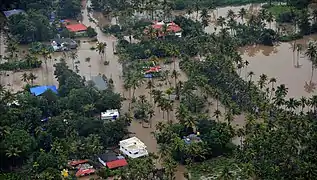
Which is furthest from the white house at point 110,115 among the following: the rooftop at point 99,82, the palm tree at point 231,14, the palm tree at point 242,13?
the palm tree at point 242,13

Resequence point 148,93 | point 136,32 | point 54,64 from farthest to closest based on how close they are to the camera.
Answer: point 136,32 < point 54,64 < point 148,93

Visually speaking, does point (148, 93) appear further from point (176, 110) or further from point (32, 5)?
point (32, 5)

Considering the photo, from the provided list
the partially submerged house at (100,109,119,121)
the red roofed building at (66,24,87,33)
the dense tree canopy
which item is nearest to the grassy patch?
the partially submerged house at (100,109,119,121)

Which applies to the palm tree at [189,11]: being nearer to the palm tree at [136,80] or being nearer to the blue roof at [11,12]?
the palm tree at [136,80]

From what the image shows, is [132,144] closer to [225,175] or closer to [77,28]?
[225,175]

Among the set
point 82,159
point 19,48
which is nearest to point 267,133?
point 82,159

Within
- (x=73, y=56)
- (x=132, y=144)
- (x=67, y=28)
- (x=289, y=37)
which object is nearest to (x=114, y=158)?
(x=132, y=144)
